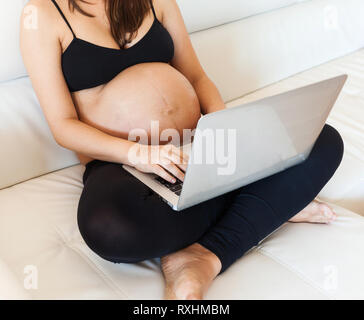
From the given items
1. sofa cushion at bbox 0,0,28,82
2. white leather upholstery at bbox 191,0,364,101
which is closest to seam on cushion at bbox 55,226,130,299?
sofa cushion at bbox 0,0,28,82

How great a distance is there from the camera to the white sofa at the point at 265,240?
2.97 ft

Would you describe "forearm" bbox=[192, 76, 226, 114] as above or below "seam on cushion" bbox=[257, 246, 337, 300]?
above

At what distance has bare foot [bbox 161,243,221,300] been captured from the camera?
0.85 metres

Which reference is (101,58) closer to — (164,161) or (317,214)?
(164,161)

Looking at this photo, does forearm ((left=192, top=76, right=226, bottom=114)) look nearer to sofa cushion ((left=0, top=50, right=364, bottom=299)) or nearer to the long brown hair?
the long brown hair

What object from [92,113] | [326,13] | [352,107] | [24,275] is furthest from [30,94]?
[326,13]

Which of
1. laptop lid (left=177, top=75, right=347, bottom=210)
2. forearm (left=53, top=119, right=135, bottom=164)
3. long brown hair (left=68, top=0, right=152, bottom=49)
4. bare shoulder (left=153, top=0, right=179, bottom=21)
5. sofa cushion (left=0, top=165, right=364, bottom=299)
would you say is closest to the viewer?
laptop lid (left=177, top=75, right=347, bottom=210)

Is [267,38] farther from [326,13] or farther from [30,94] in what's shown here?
[30,94]

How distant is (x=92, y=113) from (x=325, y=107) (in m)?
0.57

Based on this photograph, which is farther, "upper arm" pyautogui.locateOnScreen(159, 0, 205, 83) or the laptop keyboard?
"upper arm" pyautogui.locateOnScreen(159, 0, 205, 83)

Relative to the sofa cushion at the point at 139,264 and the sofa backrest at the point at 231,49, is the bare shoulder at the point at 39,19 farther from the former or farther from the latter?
the sofa cushion at the point at 139,264

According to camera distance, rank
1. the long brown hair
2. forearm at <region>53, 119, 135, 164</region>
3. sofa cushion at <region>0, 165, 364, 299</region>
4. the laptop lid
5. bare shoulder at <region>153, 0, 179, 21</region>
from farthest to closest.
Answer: bare shoulder at <region>153, 0, 179, 21</region> → the long brown hair → forearm at <region>53, 119, 135, 164</region> → sofa cushion at <region>0, 165, 364, 299</region> → the laptop lid

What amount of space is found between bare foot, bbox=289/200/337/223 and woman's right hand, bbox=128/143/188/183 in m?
0.34
